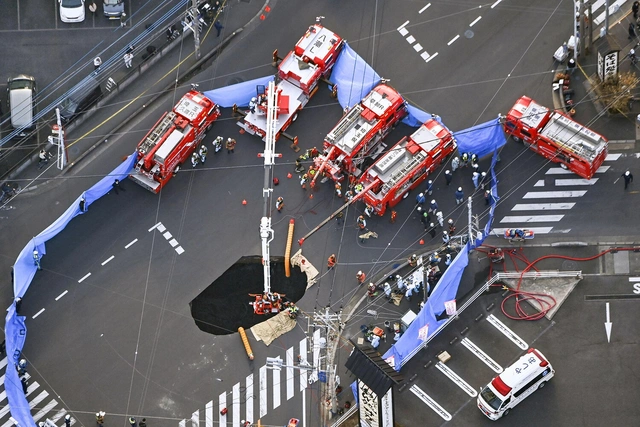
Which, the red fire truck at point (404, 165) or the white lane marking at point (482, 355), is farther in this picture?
the red fire truck at point (404, 165)

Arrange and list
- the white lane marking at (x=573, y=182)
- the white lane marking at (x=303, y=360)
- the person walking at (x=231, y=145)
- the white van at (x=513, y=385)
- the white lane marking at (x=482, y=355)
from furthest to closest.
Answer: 1. the person walking at (x=231, y=145)
2. the white lane marking at (x=573, y=182)
3. the white lane marking at (x=303, y=360)
4. the white lane marking at (x=482, y=355)
5. the white van at (x=513, y=385)

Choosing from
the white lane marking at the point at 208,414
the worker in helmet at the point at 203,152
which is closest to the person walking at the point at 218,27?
the worker in helmet at the point at 203,152

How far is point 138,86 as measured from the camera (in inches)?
4449

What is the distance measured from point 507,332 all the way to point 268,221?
17786mm

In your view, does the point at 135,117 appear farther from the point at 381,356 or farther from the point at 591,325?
the point at 591,325

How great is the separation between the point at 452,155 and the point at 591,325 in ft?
51.6

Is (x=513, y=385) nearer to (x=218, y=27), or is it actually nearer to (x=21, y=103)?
(x=218, y=27)

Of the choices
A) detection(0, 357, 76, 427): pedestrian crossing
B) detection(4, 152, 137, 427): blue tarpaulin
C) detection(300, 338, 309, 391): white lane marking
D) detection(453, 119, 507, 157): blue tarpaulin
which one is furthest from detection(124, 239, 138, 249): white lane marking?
detection(453, 119, 507, 157): blue tarpaulin

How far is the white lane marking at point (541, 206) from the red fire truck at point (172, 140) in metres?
22.9

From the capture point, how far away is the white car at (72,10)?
114250 mm

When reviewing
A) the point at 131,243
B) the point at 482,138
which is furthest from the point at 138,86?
the point at 482,138

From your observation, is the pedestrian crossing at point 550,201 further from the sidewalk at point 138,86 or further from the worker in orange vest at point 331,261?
the sidewalk at point 138,86

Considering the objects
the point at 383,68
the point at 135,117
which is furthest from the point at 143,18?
the point at 383,68

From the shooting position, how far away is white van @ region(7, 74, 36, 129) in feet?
365
